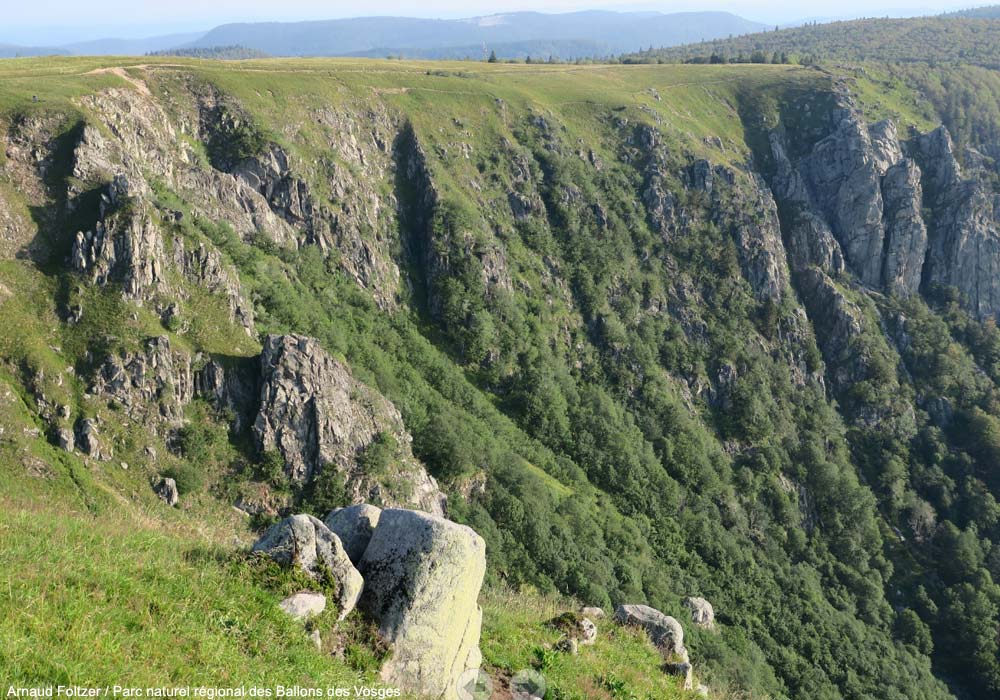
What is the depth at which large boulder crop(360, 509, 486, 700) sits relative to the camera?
13.2m

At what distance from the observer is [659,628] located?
2394 centimetres

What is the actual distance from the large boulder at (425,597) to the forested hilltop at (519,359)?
82 centimetres

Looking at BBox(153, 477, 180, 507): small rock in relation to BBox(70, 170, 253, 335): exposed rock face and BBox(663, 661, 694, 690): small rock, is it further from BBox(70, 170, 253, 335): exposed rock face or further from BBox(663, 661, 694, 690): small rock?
BBox(663, 661, 694, 690): small rock

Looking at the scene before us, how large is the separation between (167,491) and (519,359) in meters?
58.4

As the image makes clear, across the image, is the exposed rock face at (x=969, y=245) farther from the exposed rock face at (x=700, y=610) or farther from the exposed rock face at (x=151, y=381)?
the exposed rock face at (x=151, y=381)

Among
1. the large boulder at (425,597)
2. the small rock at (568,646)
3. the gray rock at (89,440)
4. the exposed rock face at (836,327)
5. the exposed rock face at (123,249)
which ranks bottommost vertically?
the exposed rock face at (836,327)

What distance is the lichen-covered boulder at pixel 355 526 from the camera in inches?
604

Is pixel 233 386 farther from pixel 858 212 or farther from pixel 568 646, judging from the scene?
pixel 858 212

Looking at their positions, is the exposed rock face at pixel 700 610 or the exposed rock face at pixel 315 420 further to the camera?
the exposed rock face at pixel 700 610

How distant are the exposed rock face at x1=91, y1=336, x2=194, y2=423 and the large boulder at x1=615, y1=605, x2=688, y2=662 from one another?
41.8 meters

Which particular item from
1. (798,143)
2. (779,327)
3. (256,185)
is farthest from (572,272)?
(798,143)

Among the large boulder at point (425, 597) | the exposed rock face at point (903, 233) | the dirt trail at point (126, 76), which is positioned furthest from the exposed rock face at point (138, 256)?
the exposed rock face at point (903, 233)

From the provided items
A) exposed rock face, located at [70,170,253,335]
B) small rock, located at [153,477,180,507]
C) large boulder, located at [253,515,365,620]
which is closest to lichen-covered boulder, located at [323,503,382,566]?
large boulder, located at [253,515,365,620]

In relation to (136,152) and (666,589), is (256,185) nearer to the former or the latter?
(136,152)
